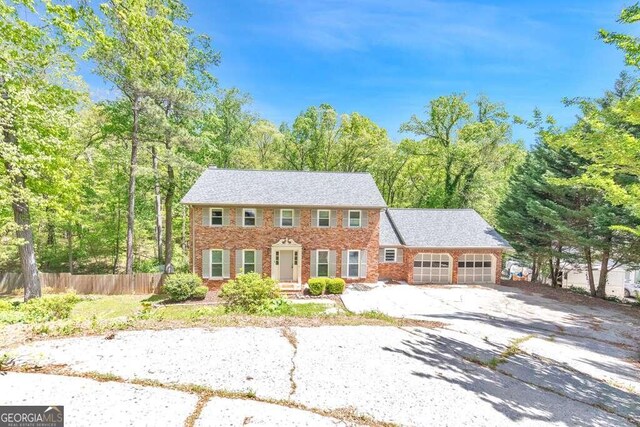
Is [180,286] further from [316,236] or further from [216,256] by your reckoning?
[316,236]

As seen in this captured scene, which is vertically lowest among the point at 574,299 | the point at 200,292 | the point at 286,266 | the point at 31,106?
the point at 574,299

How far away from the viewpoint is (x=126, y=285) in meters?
18.9

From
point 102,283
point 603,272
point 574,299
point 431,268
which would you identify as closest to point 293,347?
point 431,268

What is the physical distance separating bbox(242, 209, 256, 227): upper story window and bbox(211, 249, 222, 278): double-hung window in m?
2.29

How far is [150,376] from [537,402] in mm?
7093

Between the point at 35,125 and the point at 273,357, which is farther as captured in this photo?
the point at 35,125

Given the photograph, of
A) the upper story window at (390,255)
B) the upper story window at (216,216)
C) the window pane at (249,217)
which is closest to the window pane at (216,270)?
the upper story window at (216,216)

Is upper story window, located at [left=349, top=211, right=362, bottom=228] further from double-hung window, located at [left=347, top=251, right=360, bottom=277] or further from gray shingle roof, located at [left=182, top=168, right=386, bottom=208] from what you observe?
double-hung window, located at [left=347, top=251, right=360, bottom=277]

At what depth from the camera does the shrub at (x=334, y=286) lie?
58.7 ft

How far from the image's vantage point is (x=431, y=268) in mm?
20891

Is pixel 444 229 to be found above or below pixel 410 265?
above

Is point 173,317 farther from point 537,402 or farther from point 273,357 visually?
point 537,402

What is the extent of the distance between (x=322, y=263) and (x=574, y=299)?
14.8 metres

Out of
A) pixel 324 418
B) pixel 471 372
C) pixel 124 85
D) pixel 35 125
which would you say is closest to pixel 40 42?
pixel 35 125
